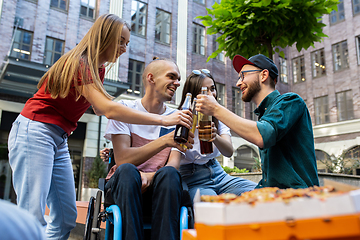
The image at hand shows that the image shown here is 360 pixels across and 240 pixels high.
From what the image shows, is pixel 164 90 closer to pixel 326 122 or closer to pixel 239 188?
pixel 239 188

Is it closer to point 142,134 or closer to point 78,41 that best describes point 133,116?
point 142,134

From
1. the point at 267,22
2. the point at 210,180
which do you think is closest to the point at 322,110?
the point at 267,22

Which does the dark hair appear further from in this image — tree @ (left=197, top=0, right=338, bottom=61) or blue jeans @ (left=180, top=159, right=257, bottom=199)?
tree @ (left=197, top=0, right=338, bottom=61)

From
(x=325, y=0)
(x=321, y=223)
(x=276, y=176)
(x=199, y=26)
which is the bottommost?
(x=321, y=223)

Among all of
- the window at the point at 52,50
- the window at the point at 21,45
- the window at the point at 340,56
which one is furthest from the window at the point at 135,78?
the window at the point at 340,56

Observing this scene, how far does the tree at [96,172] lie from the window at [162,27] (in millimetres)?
7869

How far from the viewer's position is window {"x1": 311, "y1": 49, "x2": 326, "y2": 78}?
20.4 m

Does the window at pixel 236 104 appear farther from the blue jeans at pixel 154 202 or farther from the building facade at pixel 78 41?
the blue jeans at pixel 154 202

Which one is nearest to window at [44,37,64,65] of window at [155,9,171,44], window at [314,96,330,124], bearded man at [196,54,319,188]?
window at [155,9,171,44]

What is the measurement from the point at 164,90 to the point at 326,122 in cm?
1933

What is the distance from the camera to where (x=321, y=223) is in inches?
28.8

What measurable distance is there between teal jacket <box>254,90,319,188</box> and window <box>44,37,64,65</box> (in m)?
12.8

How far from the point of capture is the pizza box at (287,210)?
73cm

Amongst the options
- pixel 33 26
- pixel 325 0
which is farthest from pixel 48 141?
pixel 33 26
